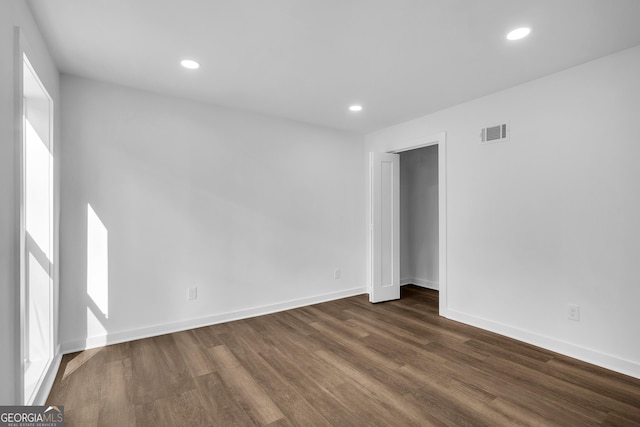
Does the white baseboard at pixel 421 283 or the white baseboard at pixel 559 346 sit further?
the white baseboard at pixel 421 283

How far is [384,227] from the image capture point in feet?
14.5

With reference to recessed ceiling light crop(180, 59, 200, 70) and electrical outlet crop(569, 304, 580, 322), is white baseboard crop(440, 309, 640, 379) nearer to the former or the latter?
electrical outlet crop(569, 304, 580, 322)

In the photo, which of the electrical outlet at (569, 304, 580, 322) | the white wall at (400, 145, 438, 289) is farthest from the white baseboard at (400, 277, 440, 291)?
the electrical outlet at (569, 304, 580, 322)

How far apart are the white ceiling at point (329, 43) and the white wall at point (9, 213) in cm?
50

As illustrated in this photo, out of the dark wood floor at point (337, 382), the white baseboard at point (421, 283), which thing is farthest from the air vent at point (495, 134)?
the white baseboard at point (421, 283)

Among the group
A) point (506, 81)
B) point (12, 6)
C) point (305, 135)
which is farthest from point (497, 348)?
point (12, 6)

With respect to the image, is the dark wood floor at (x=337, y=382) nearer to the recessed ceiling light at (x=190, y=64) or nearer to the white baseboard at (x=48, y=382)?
the white baseboard at (x=48, y=382)

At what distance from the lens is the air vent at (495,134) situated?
122 inches

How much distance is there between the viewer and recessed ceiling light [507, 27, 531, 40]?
82.6 inches

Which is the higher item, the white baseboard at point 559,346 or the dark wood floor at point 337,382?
the white baseboard at point 559,346

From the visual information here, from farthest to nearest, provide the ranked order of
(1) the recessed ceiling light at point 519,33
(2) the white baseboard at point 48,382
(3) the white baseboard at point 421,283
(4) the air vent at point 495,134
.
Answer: (3) the white baseboard at point 421,283 < (4) the air vent at point 495,134 < (1) the recessed ceiling light at point 519,33 < (2) the white baseboard at point 48,382

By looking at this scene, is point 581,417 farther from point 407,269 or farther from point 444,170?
point 407,269

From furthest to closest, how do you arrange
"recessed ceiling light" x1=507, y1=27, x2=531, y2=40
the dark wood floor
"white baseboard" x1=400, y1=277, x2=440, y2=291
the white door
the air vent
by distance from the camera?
1. "white baseboard" x1=400, y1=277, x2=440, y2=291
2. the white door
3. the air vent
4. "recessed ceiling light" x1=507, y1=27, x2=531, y2=40
5. the dark wood floor

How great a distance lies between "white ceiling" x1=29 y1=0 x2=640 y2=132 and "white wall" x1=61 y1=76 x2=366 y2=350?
38cm
